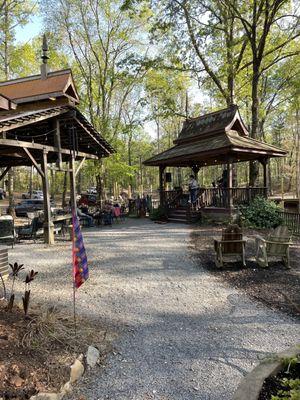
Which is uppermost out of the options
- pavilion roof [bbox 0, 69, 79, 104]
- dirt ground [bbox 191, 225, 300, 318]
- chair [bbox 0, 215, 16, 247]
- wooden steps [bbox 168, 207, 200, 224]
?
pavilion roof [bbox 0, 69, 79, 104]

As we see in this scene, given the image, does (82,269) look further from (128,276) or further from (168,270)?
(168,270)

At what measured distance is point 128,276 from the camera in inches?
282

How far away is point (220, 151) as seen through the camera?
14516 millimetres

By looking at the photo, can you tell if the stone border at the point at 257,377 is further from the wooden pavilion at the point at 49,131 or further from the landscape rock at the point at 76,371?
the wooden pavilion at the point at 49,131

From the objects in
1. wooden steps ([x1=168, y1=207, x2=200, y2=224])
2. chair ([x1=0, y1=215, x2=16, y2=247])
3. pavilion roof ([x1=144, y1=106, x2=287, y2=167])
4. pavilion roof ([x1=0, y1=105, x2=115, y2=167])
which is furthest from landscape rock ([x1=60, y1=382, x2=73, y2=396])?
wooden steps ([x1=168, y1=207, x2=200, y2=224])

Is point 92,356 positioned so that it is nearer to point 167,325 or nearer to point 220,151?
point 167,325

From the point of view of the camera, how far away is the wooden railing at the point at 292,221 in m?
13.2

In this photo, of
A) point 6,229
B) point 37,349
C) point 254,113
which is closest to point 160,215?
point 254,113

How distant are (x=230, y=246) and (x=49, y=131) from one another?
28.5ft

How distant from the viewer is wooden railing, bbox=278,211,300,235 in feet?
43.4

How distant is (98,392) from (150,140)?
52.8 metres

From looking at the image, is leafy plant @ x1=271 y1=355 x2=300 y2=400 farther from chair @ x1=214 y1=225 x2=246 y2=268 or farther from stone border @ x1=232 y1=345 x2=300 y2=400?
chair @ x1=214 y1=225 x2=246 y2=268

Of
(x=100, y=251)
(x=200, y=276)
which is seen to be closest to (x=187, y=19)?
(x=100, y=251)

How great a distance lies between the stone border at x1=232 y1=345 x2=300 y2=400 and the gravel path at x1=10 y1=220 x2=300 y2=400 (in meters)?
0.68
